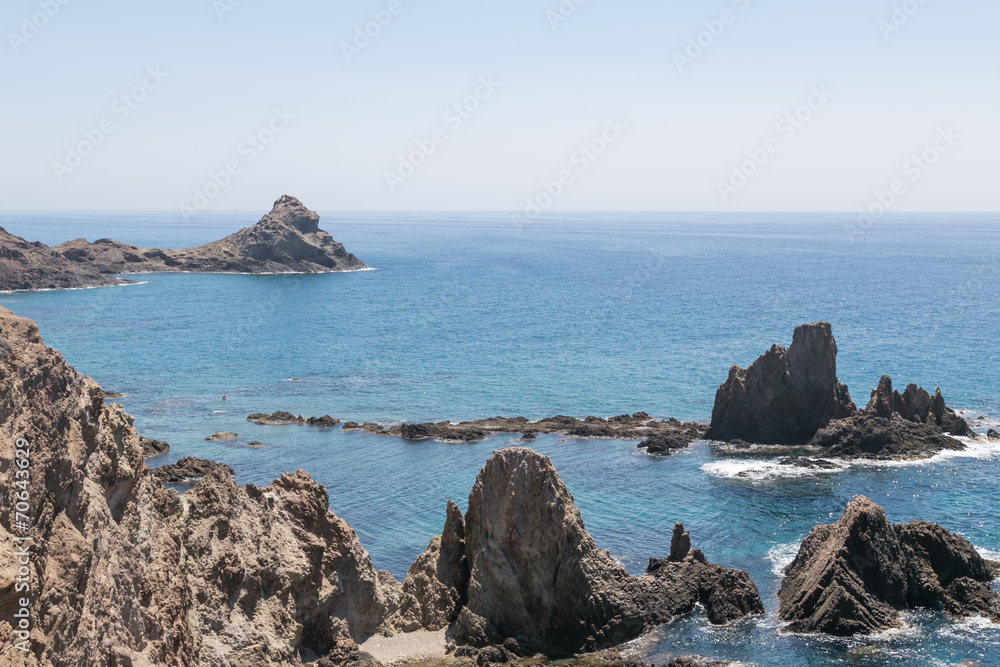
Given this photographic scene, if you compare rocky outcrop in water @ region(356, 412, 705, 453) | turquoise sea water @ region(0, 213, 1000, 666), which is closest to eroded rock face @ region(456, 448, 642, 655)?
turquoise sea water @ region(0, 213, 1000, 666)

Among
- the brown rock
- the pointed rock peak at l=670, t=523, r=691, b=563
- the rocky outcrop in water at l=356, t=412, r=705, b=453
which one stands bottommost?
the brown rock

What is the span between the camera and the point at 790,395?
226 ft

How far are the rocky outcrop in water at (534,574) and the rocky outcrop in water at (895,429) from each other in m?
33.3

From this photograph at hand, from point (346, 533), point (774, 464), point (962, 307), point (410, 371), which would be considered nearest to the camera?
point (346, 533)

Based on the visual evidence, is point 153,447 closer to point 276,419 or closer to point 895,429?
point 276,419

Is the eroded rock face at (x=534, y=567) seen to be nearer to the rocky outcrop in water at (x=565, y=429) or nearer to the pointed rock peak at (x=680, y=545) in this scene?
the pointed rock peak at (x=680, y=545)

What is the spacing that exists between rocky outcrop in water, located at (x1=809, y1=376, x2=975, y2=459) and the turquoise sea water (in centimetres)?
277

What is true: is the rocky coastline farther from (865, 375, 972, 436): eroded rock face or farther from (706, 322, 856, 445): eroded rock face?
(865, 375, 972, 436): eroded rock face

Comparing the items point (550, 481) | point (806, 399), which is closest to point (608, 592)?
point (550, 481)

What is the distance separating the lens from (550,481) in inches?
1421

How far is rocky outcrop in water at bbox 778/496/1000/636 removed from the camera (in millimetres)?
37406

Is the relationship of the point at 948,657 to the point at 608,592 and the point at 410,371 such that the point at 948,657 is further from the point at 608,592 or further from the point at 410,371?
the point at 410,371

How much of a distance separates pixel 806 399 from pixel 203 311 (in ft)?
331

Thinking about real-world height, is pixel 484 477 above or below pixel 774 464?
above
